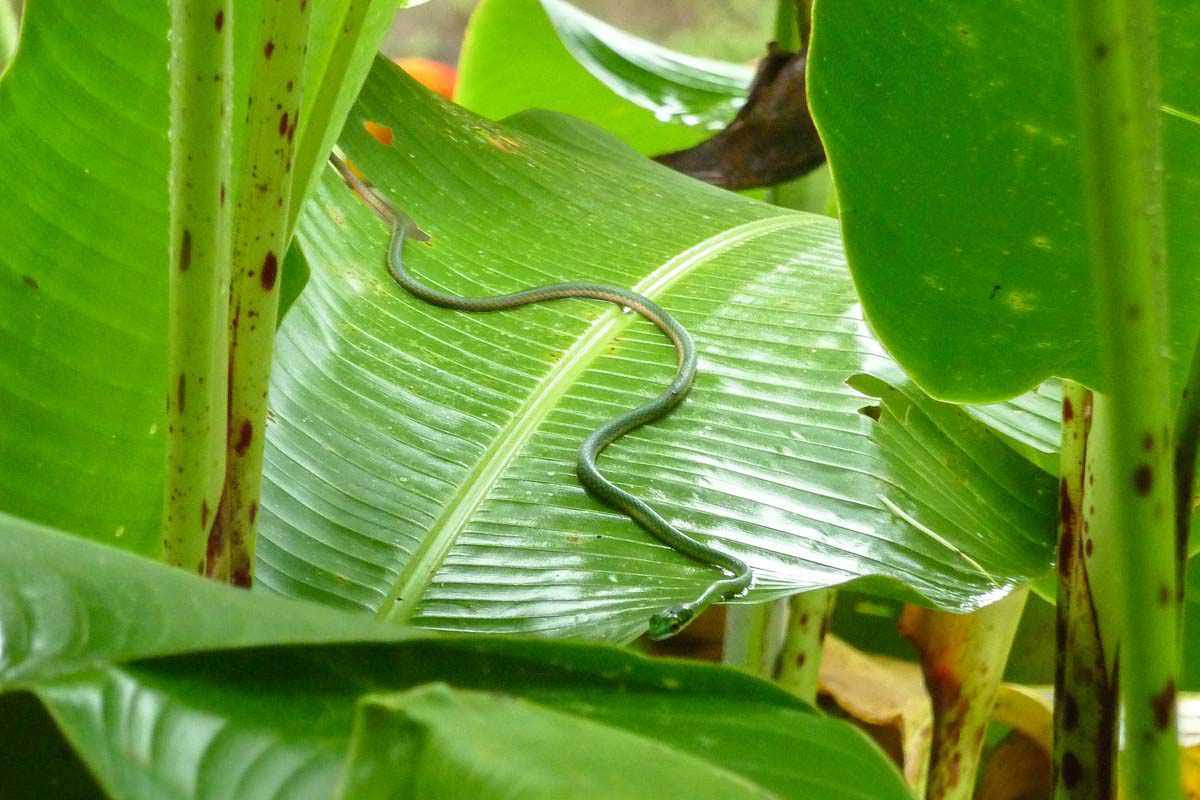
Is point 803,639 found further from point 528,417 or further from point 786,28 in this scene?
point 786,28

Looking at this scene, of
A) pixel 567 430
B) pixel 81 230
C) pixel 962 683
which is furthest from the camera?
pixel 962 683

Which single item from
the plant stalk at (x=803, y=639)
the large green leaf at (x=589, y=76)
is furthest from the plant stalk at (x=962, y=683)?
the large green leaf at (x=589, y=76)

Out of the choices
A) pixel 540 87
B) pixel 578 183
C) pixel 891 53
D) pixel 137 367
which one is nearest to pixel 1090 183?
pixel 891 53

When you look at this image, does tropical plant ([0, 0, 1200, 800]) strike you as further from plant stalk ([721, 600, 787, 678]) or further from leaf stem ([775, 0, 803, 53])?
leaf stem ([775, 0, 803, 53])

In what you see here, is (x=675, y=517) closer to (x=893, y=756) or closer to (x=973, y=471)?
(x=973, y=471)

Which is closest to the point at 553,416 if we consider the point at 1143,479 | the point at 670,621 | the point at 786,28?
the point at 670,621

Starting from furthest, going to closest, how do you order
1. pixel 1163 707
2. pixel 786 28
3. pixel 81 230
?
pixel 786 28
pixel 81 230
pixel 1163 707

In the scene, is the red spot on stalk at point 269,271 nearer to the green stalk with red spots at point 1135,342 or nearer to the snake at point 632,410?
the snake at point 632,410

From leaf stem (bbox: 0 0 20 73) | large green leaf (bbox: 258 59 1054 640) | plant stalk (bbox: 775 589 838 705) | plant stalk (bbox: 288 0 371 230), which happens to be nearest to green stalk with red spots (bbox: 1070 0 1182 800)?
large green leaf (bbox: 258 59 1054 640)
